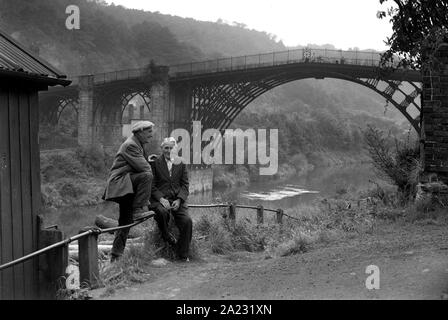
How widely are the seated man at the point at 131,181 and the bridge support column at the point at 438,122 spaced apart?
3.99m

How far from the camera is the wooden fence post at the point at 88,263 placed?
16.7 ft

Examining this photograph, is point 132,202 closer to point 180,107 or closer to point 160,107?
point 160,107

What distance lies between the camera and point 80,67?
199ft

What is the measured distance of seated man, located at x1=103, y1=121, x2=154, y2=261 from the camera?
5.76 meters

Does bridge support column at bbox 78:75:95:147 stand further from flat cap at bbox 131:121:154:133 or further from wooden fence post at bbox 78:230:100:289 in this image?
wooden fence post at bbox 78:230:100:289

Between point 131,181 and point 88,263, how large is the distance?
3.54ft

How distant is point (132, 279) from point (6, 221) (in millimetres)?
1643

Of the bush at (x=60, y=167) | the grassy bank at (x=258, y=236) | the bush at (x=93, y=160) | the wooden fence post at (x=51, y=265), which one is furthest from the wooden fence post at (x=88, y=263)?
the bush at (x=93, y=160)

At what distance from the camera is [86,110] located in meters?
42.2

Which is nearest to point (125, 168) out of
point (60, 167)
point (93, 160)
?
point (60, 167)

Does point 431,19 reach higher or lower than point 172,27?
lower

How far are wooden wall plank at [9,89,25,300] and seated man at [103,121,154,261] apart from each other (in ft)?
3.33

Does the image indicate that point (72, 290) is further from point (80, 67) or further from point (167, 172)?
point (80, 67)
